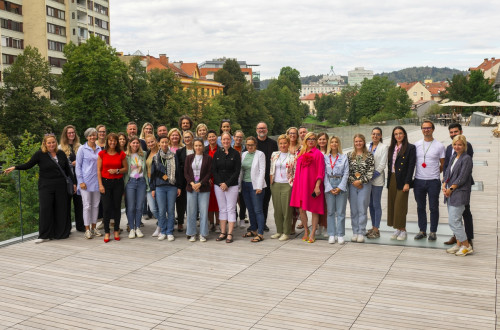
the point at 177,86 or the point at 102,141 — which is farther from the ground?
the point at 177,86

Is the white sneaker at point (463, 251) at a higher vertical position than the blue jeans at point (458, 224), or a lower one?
lower

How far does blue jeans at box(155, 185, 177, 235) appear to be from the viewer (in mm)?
8648

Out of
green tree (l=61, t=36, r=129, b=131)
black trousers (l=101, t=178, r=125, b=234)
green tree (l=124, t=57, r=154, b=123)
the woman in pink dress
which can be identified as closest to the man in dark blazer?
the woman in pink dress

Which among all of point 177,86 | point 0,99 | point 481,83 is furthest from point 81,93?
point 481,83

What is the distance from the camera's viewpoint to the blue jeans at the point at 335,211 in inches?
322

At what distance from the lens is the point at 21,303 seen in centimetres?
582

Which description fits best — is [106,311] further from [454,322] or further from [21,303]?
[454,322]

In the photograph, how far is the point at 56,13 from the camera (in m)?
64.6

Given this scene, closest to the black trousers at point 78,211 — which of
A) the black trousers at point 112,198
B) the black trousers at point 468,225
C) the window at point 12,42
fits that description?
the black trousers at point 112,198

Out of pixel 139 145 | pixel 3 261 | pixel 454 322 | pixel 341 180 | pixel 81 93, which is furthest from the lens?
pixel 81 93

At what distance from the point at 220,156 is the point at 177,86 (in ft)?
165

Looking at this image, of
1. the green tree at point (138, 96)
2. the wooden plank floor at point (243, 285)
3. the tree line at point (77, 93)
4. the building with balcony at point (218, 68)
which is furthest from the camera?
the building with balcony at point (218, 68)

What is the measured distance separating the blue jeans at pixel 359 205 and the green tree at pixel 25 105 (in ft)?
125

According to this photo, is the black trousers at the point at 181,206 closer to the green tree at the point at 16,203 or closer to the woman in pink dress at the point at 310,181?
the woman in pink dress at the point at 310,181
